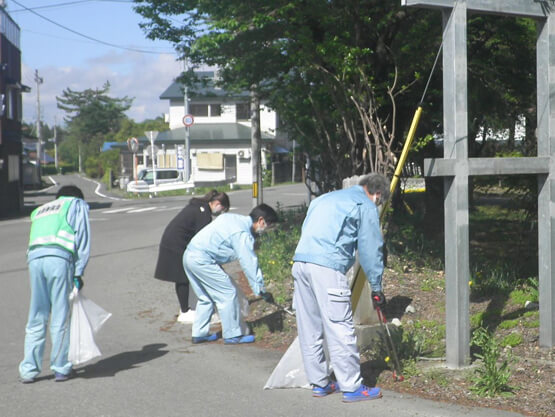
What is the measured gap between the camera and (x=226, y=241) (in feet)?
24.5

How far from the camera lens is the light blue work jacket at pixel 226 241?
23.9 feet

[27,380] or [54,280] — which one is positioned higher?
[54,280]

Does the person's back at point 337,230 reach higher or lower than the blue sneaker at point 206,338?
higher

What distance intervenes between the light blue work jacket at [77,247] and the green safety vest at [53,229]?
33mm

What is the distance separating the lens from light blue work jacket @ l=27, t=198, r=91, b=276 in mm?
6165

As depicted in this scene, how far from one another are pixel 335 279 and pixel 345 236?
13.3 inches

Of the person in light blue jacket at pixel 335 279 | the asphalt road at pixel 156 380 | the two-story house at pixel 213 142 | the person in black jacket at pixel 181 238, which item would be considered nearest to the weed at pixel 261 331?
the asphalt road at pixel 156 380

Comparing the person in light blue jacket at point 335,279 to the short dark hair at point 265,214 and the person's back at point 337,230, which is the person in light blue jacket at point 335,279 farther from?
the short dark hair at point 265,214

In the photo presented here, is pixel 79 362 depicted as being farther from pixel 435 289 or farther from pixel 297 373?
pixel 435 289

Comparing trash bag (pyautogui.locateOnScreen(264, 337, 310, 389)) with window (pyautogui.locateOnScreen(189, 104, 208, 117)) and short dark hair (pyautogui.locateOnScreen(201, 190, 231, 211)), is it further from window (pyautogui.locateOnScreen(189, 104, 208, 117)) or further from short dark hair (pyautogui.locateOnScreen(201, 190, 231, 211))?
window (pyautogui.locateOnScreen(189, 104, 208, 117))

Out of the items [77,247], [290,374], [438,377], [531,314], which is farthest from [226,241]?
[531,314]

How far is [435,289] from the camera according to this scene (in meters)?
9.22

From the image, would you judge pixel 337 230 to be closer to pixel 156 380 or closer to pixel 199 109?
pixel 156 380

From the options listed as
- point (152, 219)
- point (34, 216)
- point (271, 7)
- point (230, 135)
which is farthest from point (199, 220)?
point (230, 135)
